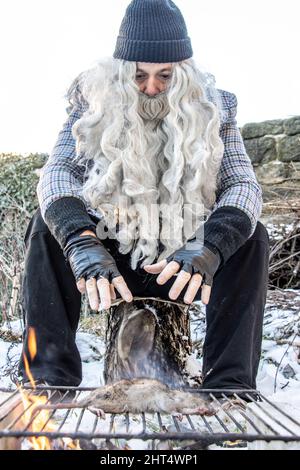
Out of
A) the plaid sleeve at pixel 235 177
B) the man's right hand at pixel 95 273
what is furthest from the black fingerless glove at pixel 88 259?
the plaid sleeve at pixel 235 177

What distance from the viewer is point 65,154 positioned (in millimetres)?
2098

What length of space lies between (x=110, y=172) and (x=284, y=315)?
1566mm

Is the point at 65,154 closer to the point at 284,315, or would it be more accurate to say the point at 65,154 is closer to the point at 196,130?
the point at 196,130

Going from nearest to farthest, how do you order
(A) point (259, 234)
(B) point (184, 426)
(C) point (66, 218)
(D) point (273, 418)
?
(D) point (273, 418)
(B) point (184, 426)
(C) point (66, 218)
(A) point (259, 234)

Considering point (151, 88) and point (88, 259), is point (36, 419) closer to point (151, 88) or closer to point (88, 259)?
point (88, 259)

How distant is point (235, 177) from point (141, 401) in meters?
0.98

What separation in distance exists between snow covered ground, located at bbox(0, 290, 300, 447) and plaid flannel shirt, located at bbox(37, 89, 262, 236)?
695 millimetres

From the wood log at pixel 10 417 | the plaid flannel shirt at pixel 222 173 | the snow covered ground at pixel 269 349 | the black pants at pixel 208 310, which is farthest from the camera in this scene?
the snow covered ground at pixel 269 349

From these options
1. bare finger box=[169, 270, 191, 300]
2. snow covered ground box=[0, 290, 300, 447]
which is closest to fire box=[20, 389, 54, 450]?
bare finger box=[169, 270, 191, 300]

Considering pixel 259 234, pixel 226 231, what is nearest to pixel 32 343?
pixel 226 231

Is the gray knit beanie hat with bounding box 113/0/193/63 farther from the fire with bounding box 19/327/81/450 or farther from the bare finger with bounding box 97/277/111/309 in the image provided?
the fire with bounding box 19/327/81/450

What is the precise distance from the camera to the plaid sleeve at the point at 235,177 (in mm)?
1920

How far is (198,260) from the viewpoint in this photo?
1.60m

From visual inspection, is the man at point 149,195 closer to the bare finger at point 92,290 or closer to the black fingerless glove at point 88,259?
the black fingerless glove at point 88,259
